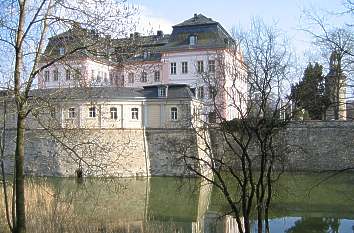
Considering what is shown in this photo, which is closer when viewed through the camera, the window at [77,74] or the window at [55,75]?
the window at [77,74]

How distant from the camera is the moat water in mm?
10748

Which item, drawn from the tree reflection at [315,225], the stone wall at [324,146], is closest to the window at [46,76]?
the tree reflection at [315,225]

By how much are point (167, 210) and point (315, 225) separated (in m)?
5.16

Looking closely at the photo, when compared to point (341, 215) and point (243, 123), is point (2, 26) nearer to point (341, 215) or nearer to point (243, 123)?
point (243, 123)

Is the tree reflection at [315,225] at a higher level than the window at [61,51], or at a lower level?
lower

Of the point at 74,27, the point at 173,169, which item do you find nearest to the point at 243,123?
the point at 74,27

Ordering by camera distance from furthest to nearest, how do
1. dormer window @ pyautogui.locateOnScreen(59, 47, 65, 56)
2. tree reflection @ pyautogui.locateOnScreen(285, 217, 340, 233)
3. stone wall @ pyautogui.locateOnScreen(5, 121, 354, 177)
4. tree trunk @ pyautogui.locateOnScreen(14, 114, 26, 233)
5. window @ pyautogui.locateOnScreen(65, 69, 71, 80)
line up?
stone wall @ pyautogui.locateOnScreen(5, 121, 354, 177)
tree reflection @ pyautogui.locateOnScreen(285, 217, 340, 233)
window @ pyautogui.locateOnScreen(65, 69, 71, 80)
dormer window @ pyautogui.locateOnScreen(59, 47, 65, 56)
tree trunk @ pyautogui.locateOnScreen(14, 114, 26, 233)

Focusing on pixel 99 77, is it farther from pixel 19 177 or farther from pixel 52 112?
pixel 19 177

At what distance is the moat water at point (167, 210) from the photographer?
10.7 meters

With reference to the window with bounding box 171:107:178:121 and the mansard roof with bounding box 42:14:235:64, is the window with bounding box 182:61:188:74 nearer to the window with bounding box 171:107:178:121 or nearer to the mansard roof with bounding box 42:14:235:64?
the window with bounding box 171:107:178:121

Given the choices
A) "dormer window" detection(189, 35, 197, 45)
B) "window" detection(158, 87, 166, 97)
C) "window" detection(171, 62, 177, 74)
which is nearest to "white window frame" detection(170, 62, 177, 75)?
"window" detection(171, 62, 177, 74)

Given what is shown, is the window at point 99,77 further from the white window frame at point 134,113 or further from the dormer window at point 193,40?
the dormer window at point 193,40

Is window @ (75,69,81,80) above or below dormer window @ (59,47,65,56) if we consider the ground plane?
below

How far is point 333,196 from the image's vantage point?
65.4 feet
